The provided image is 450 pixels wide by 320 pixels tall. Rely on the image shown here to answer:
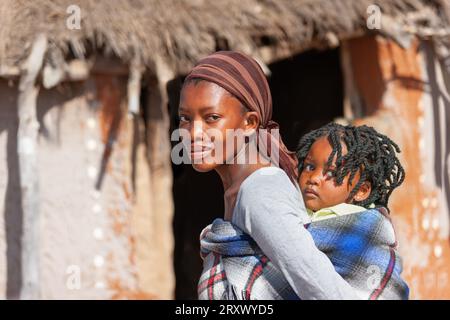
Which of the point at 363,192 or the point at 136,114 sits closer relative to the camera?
the point at 363,192

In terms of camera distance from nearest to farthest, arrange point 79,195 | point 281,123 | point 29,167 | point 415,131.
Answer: point 29,167, point 79,195, point 415,131, point 281,123

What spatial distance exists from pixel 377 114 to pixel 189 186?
218 centimetres

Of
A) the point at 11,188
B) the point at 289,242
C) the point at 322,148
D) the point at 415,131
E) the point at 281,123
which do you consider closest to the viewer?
the point at 289,242

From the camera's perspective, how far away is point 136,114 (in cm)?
590

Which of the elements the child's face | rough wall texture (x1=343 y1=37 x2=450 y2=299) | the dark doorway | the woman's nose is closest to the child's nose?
the child's face

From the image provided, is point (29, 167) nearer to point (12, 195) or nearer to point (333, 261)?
point (12, 195)

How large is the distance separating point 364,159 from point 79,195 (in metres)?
3.69

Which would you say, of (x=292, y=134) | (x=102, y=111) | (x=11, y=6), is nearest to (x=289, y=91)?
(x=292, y=134)

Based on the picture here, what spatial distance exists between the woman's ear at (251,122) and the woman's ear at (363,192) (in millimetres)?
320

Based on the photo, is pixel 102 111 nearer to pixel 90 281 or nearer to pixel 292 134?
pixel 90 281

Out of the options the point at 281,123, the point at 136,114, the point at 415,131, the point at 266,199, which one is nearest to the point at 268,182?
the point at 266,199

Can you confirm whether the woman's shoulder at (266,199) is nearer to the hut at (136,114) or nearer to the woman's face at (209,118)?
the woman's face at (209,118)

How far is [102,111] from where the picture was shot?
596cm

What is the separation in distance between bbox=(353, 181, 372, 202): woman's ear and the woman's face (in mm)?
371
